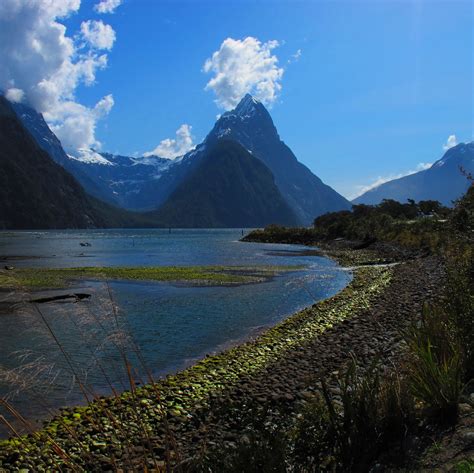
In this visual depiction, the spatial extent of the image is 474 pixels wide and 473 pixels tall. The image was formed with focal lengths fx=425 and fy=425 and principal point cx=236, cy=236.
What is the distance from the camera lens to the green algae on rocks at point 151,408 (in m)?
5.08

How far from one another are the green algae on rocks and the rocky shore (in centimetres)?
3

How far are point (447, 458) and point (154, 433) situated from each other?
5.72 m

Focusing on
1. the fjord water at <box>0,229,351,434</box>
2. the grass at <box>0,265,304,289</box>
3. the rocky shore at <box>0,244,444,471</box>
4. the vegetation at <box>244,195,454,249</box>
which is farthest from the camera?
the vegetation at <box>244,195,454,249</box>

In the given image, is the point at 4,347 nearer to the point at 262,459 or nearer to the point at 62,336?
the point at 62,336

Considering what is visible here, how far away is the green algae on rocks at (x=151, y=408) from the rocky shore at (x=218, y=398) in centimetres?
3

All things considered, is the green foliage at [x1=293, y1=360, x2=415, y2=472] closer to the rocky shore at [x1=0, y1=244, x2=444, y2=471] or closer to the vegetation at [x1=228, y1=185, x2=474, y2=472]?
the vegetation at [x1=228, y1=185, x2=474, y2=472]

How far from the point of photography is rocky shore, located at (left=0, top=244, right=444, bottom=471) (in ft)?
19.0

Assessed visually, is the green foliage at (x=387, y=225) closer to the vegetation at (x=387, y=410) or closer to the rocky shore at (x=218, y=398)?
the rocky shore at (x=218, y=398)

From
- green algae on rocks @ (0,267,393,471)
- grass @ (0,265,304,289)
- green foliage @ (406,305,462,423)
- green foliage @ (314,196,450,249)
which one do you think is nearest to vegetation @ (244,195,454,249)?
green foliage @ (314,196,450,249)

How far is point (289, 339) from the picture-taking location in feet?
54.6

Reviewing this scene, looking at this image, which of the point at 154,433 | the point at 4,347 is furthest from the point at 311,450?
the point at 4,347

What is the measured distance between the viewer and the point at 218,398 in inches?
417

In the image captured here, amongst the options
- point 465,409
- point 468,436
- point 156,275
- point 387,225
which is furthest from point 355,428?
point 387,225

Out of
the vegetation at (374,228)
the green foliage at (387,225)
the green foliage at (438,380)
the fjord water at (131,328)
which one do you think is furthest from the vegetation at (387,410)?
the vegetation at (374,228)
